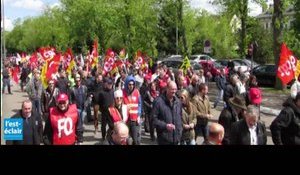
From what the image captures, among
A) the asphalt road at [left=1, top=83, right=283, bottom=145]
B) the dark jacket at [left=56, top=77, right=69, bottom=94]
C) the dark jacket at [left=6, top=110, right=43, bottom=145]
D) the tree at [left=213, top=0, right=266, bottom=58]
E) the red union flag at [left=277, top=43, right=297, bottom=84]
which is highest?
the tree at [left=213, top=0, right=266, bottom=58]

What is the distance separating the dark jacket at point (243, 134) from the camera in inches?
218

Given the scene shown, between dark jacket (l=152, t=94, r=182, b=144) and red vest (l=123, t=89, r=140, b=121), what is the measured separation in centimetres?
192

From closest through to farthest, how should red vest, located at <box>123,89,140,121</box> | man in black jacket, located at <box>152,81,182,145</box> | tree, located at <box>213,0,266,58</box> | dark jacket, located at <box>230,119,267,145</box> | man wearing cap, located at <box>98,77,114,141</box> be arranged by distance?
dark jacket, located at <box>230,119,267,145</box> → man in black jacket, located at <box>152,81,182,145</box> → red vest, located at <box>123,89,140,121</box> → man wearing cap, located at <box>98,77,114,141</box> → tree, located at <box>213,0,266,58</box>

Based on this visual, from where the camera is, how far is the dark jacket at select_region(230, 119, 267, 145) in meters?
5.54

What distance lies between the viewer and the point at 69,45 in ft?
159

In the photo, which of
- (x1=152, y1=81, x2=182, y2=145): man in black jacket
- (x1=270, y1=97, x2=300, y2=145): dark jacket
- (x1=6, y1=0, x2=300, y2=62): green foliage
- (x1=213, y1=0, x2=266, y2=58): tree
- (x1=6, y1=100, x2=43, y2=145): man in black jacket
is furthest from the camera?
(x1=6, y1=0, x2=300, y2=62): green foliage

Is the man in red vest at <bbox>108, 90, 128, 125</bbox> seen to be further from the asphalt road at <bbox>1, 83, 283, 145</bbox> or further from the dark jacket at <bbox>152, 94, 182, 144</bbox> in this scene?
the asphalt road at <bbox>1, 83, 283, 145</bbox>

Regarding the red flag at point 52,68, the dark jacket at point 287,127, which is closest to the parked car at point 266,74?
the red flag at point 52,68

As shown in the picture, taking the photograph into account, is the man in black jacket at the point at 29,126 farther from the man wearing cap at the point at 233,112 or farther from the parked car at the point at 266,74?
the parked car at the point at 266,74

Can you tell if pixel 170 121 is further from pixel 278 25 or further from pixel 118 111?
pixel 278 25

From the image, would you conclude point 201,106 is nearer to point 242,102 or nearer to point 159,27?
point 242,102

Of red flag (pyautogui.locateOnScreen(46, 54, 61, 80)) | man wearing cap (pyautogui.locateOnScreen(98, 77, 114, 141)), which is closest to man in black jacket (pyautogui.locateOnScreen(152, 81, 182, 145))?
man wearing cap (pyautogui.locateOnScreen(98, 77, 114, 141))
